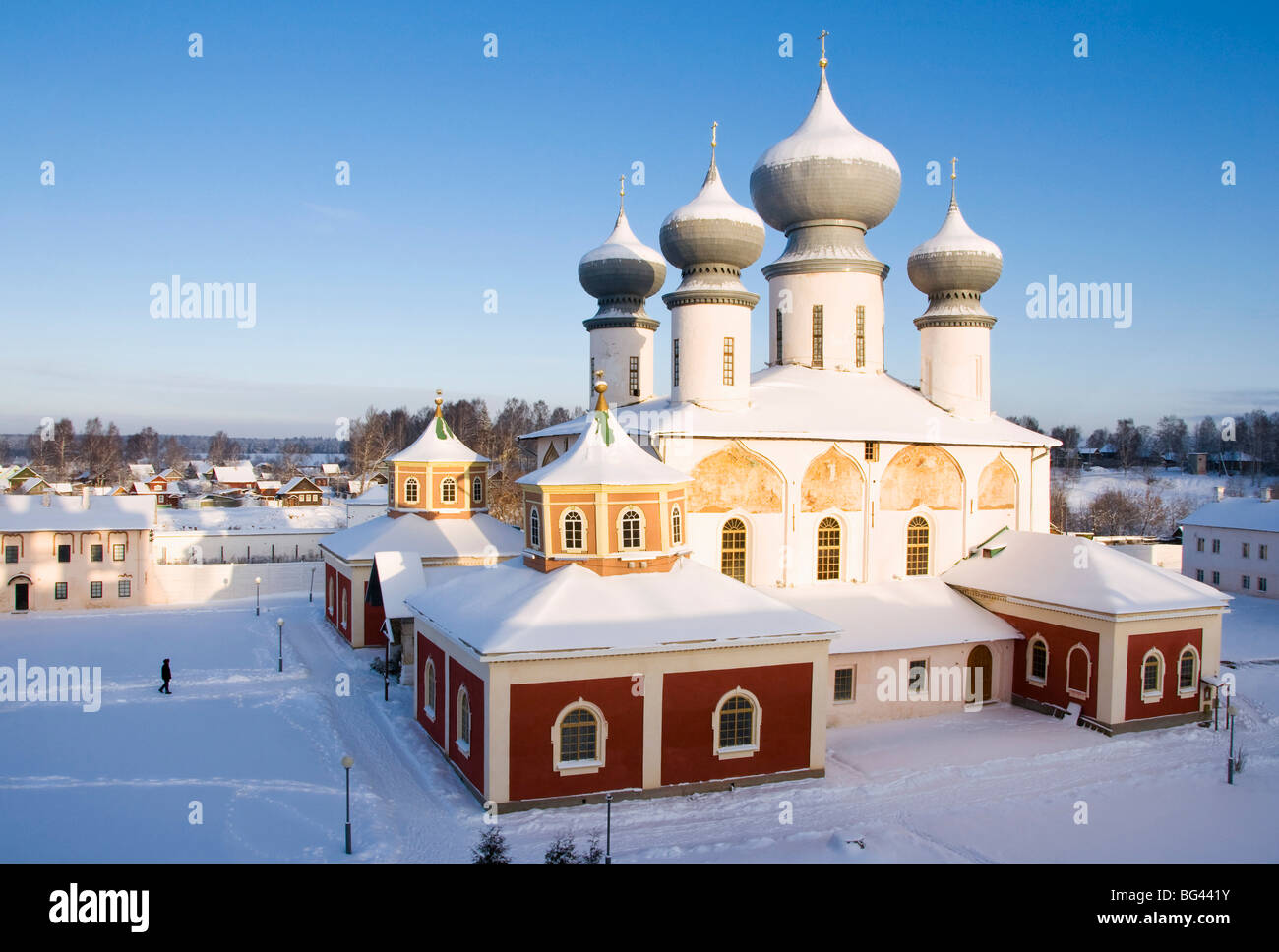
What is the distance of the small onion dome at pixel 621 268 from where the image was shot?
26.5 meters

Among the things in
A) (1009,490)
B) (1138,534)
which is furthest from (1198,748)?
(1138,534)

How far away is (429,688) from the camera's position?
17.0m

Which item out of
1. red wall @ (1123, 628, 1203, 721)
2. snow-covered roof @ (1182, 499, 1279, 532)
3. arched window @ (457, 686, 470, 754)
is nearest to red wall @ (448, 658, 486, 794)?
arched window @ (457, 686, 470, 754)

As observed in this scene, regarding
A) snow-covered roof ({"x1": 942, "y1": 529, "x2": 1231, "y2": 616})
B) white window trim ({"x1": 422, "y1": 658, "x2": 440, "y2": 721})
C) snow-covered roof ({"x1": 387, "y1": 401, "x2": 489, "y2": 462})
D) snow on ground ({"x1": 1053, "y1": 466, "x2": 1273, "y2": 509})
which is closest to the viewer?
white window trim ({"x1": 422, "y1": 658, "x2": 440, "y2": 721})

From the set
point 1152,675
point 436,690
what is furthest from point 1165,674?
point 436,690

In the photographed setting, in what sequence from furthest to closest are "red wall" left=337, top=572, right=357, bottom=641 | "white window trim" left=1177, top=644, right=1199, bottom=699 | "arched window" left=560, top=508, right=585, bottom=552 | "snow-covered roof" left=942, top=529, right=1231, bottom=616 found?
"red wall" left=337, top=572, right=357, bottom=641
"white window trim" left=1177, top=644, right=1199, bottom=699
"snow-covered roof" left=942, top=529, right=1231, bottom=616
"arched window" left=560, top=508, right=585, bottom=552

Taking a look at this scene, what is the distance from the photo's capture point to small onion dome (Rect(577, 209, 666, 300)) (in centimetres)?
2648

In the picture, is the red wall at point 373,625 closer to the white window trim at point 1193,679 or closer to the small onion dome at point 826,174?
the small onion dome at point 826,174

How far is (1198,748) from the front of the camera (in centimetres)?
1717

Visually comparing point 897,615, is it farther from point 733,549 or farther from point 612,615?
point 612,615

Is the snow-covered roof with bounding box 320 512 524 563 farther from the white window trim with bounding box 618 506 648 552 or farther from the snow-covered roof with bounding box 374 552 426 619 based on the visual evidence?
the white window trim with bounding box 618 506 648 552

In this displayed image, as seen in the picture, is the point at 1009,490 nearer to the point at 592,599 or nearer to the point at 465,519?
the point at 592,599

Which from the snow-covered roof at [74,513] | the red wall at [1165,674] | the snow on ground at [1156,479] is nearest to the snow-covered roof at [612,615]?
the red wall at [1165,674]

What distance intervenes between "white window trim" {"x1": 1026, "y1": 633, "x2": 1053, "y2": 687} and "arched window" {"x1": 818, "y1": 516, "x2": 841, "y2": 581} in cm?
466
